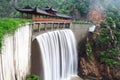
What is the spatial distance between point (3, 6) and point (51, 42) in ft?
86.0

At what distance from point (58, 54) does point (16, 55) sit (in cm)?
1234

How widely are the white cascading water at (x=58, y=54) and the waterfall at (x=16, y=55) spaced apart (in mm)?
1858

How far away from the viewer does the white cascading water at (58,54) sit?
23314 millimetres

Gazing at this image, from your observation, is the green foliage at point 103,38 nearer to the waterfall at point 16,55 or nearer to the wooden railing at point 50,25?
the wooden railing at point 50,25

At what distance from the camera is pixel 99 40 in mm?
33938

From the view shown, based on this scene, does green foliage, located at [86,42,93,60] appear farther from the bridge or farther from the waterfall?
A: the waterfall

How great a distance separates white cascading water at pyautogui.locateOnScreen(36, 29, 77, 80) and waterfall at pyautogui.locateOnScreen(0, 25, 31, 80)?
1858mm

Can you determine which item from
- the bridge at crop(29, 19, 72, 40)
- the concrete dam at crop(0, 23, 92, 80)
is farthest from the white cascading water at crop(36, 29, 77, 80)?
the bridge at crop(29, 19, 72, 40)

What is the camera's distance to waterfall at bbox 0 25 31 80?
12.7 metres

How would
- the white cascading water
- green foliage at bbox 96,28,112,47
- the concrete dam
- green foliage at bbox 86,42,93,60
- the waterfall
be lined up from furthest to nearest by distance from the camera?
green foliage at bbox 96,28,112,47 < green foliage at bbox 86,42,93,60 < the white cascading water < the concrete dam < the waterfall

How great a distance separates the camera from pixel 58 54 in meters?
28.5

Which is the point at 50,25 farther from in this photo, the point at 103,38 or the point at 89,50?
the point at 103,38

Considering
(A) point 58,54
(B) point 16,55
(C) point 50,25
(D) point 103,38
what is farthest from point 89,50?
(B) point 16,55

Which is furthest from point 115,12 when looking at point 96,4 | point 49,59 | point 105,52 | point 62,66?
point 49,59
